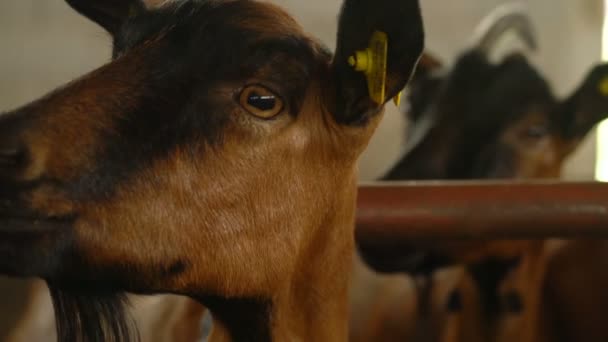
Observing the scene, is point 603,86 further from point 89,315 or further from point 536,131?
point 89,315

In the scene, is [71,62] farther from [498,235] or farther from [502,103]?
[498,235]

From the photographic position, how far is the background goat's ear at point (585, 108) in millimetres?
3141

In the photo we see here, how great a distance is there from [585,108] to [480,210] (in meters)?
1.55

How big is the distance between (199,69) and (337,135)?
0.99ft

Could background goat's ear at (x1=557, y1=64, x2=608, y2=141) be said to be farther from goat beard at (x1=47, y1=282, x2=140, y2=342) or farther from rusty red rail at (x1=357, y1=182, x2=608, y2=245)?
goat beard at (x1=47, y1=282, x2=140, y2=342)

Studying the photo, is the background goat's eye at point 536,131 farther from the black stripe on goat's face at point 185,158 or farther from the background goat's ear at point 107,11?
the background goat's ear at point 107,11

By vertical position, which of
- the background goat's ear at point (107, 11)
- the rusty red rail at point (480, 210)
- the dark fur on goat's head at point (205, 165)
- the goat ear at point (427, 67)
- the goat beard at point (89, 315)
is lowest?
the rusty red rail at point (480, 210)

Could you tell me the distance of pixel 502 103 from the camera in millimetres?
3172

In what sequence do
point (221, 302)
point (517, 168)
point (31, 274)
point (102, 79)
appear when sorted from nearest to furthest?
point (31, 274) → point (102, 79) → point (221, 302) → point (517, 168)

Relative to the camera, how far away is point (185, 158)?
49.8 inches

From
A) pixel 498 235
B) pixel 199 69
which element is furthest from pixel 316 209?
pixel 498 235

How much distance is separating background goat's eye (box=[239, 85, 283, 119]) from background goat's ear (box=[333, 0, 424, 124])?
0.14m

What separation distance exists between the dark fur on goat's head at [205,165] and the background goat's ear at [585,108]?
191 cm

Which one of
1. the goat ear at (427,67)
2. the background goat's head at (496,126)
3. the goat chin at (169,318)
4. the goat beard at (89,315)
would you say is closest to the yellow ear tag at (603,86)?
the background goat's head at (496,126)
